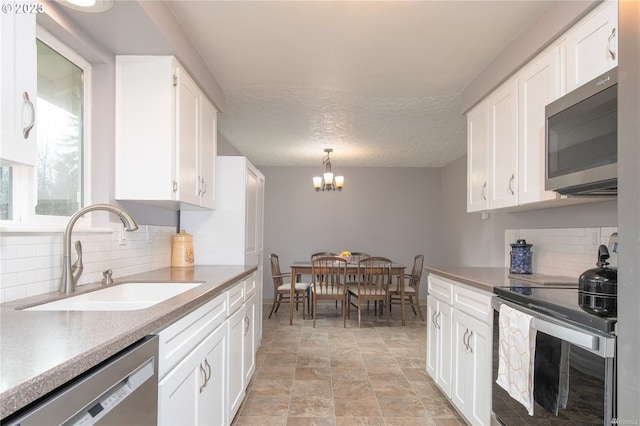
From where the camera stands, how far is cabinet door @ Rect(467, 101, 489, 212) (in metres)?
2.48

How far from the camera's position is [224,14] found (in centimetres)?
189

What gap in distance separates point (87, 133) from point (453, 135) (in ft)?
12.4

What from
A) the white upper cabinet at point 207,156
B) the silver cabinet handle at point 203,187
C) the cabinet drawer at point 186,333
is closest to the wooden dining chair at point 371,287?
the white upper cabinet at point 207,156

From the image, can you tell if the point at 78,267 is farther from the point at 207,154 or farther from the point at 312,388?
the point at 312,388

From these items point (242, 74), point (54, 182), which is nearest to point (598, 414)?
point (54, 182)

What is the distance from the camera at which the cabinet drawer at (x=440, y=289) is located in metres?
2.31

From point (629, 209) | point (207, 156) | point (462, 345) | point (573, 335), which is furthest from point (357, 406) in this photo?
point (629, 209)

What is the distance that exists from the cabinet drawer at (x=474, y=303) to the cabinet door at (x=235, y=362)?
4.40 ft

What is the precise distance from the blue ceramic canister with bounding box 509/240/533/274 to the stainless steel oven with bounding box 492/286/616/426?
2.94 ft

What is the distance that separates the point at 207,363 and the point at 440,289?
1643 mm

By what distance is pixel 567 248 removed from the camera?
2189 mm

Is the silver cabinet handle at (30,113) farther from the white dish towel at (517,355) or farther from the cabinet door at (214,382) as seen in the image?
the white dish towel at (517,355)

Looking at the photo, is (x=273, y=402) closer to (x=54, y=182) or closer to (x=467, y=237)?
(x=54, y=182)

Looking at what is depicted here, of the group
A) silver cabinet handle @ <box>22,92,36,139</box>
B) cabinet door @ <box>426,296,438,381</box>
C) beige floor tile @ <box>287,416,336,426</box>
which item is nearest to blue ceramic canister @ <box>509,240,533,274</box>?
cabinet door @ <box>426,296,438,381</box>
